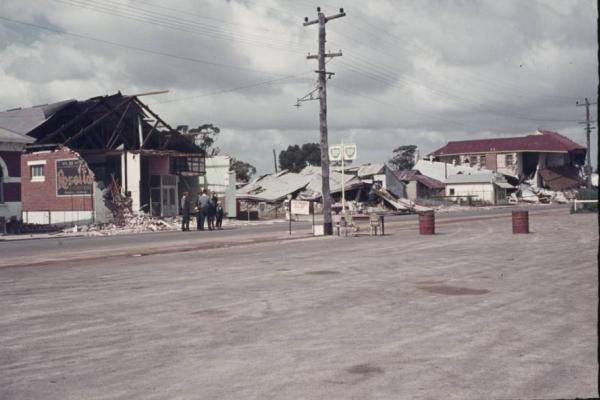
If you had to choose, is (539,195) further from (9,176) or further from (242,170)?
(9,176)

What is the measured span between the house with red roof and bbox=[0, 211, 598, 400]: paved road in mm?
85803

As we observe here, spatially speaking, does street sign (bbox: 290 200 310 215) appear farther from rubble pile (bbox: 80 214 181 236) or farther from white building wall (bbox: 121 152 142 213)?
white building wall (bbox: 121 152 142 213)

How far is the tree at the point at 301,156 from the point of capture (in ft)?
382

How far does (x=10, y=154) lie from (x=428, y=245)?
75.8ft

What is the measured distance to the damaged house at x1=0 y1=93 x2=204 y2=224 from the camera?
39.8m

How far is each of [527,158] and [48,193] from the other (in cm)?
7663

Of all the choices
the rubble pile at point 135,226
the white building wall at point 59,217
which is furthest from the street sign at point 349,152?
the white building wall at point 59,217

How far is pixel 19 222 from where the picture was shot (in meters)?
34.0

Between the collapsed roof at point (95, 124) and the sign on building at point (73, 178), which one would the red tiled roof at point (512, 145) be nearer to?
the collapsed roof at point (95, 124)

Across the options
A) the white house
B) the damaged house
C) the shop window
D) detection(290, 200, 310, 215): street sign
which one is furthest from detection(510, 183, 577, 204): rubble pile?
detection(290, 200, 310, 215): street sign

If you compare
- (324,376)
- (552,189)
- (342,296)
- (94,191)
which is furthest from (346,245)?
(552,189)

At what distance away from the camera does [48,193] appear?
4147 centimetres

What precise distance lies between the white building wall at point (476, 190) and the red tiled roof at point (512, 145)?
13.7 meters

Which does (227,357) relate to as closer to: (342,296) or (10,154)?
(342,296)
